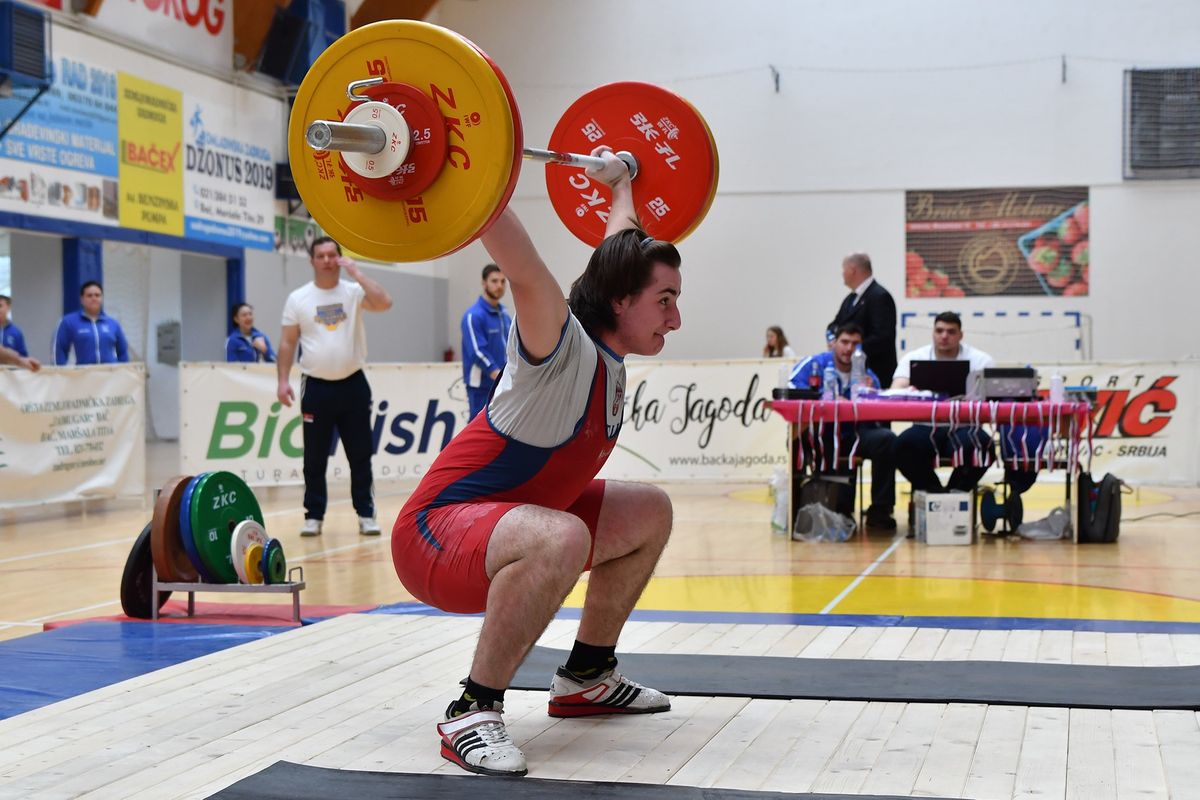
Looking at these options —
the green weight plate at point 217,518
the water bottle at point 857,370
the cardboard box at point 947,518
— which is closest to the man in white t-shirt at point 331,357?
the green weight plate at point 217,518

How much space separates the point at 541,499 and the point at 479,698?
0.44 m

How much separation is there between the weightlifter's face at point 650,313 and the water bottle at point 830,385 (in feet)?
13.9

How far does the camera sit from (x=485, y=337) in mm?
7723

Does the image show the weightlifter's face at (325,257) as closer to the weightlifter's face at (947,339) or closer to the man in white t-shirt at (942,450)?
the man in white t-shirt at (942,450)

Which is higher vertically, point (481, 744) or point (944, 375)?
point (944, 375)

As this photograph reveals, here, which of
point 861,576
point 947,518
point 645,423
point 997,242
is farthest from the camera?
point 997,242

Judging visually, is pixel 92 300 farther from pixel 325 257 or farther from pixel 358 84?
pixel 358 84

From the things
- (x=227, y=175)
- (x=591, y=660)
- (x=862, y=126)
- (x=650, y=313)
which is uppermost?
(x=862, y=126)

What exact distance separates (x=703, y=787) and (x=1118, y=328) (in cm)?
1392

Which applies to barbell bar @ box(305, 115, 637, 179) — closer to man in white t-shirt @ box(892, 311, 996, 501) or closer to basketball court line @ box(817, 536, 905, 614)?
basketball court line @ box(817, 536, 905, 614)

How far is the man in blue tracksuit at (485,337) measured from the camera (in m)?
7.69

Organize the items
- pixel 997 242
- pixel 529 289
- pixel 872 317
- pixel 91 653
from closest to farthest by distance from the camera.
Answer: pixel 529 289, pixel 91 653, pixel 872 317, pixel 997 242

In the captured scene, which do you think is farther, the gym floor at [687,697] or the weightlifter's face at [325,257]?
the weightlifter's face at [325,257]

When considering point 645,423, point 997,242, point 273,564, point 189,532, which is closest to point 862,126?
point 997,242
